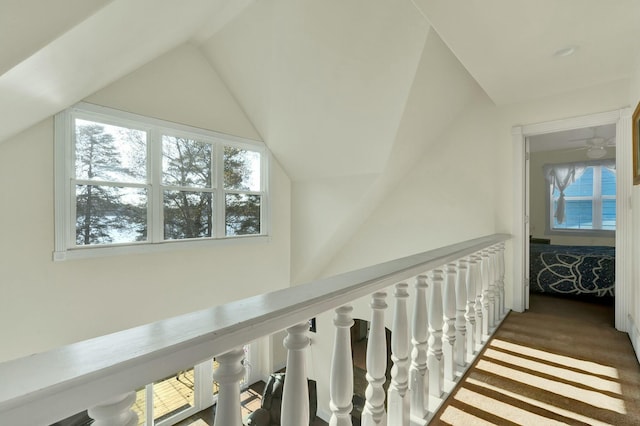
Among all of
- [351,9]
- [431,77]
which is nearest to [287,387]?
[351,9]

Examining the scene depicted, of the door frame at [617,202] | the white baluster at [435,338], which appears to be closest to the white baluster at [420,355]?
the white baluster at [435,338]

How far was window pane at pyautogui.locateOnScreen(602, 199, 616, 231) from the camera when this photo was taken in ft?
18.0

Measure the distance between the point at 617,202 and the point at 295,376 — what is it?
3.00 m

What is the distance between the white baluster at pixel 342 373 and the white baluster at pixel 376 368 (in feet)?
0.49

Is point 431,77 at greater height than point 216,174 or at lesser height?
greater

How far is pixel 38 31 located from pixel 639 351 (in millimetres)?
3569

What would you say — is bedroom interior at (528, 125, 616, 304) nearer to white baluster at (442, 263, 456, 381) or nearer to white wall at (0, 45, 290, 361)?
white baluster at (442, 263, 456, 381)

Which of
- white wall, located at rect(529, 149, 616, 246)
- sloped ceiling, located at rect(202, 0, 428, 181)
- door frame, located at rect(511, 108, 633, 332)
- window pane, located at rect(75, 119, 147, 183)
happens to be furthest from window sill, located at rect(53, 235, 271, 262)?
white wall, located at rect(529, 149, 616, 246)

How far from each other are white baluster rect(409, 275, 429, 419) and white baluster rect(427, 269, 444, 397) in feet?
0.46

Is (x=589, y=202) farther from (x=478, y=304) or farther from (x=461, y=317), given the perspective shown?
(x=461, y=317)

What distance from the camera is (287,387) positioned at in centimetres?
67

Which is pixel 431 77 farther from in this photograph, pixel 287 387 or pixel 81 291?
→ pixel 81 291

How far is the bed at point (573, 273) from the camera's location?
10.5ft

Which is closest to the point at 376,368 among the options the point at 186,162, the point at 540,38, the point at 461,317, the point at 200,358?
the point at 200,358
